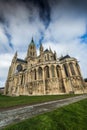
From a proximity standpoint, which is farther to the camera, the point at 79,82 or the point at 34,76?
the point at 34,76

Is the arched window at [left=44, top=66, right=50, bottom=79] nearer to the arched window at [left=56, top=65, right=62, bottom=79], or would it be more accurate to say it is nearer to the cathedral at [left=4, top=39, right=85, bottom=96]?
the cathedral at [left=4, top=39, right=85, bottom=96]

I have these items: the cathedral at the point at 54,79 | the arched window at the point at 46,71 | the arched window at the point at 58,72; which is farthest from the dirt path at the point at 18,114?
the arched window at the point at 58,72

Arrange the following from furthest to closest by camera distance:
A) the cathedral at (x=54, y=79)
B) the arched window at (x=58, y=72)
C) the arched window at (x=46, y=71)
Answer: the arched window at (x=58, y=72) → the arched window at (x=46, y=71) → the cathedral at (x=54, y=79)

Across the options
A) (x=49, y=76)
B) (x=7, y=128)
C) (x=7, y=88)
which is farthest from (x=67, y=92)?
(x=7, y=88)

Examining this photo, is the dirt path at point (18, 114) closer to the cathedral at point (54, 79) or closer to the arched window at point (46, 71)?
the cathedral at point (54, 79)

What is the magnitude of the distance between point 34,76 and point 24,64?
2680cm

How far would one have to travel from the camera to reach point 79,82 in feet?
116

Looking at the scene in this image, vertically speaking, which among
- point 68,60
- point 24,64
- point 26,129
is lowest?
point 26,129

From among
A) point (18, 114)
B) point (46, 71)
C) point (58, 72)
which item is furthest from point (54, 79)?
point (18, 114)

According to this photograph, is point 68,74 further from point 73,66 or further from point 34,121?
point 34,121

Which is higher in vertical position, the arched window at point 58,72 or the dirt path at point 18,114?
the arched window at point 58,72

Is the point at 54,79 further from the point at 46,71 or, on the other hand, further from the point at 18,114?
the point at 18,114

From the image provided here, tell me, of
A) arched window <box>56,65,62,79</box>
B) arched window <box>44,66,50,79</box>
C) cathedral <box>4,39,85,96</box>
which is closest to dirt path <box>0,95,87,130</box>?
cathedral <box>4,39,85,96</box>

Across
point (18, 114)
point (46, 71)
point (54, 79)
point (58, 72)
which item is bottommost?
Answer: point (18, 114)
